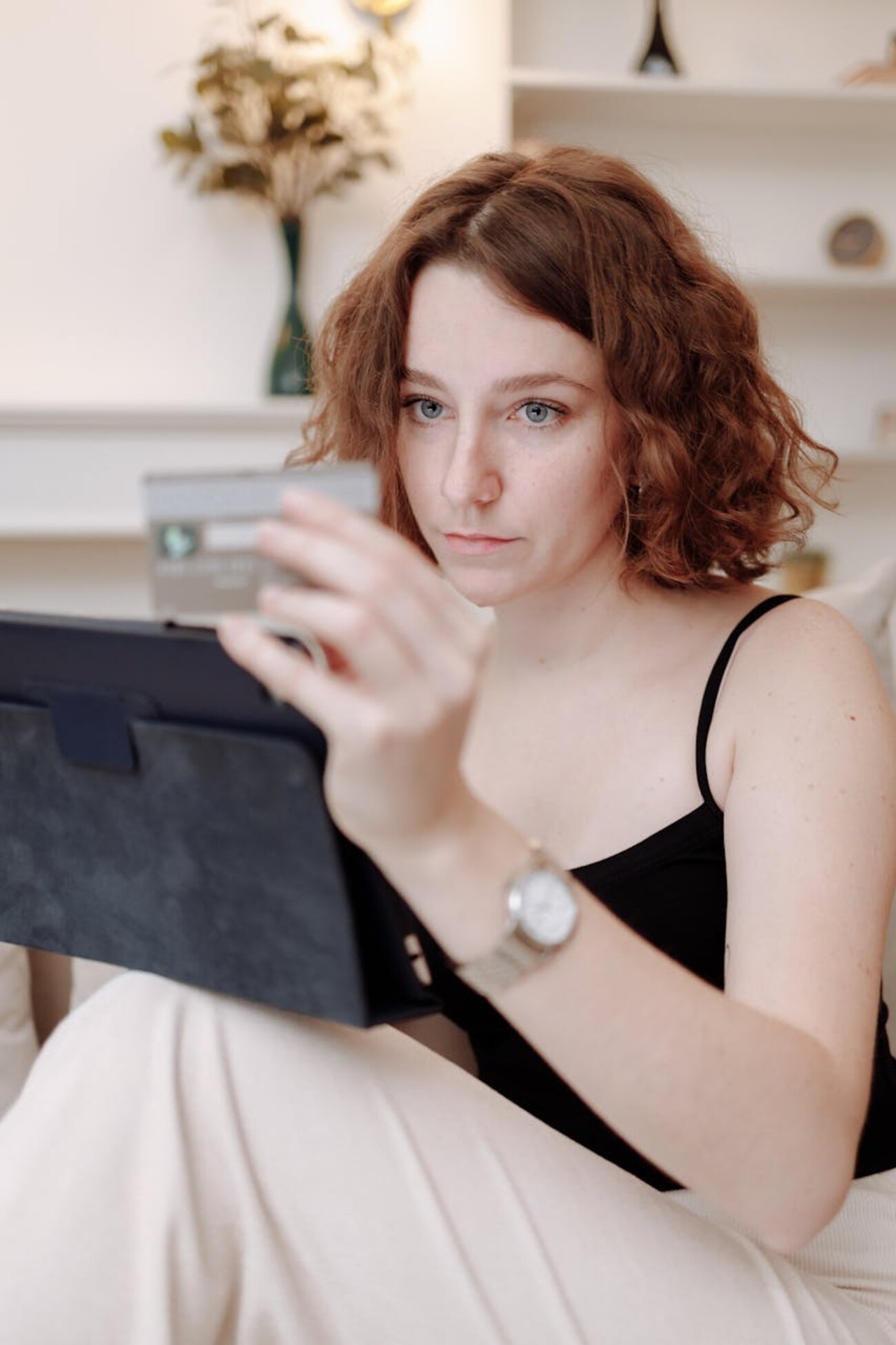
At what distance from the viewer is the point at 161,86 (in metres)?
2.64

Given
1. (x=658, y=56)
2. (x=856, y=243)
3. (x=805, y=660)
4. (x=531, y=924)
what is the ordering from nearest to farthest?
(x=531, y=924) < (x=805, y=660) < (x=658, y=56) < (x=856, y=243)

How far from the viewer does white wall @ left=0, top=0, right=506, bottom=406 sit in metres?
2.62

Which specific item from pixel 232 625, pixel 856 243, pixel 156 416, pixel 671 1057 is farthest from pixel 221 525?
pixel 856 243

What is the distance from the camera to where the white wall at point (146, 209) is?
103 inches

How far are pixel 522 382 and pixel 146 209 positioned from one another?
193cm

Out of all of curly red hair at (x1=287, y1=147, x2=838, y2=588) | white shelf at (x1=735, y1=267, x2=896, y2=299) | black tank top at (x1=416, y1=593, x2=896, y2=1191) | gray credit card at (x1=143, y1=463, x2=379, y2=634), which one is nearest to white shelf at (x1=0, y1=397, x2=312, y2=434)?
white shelf at (x1=735, y1=267, x2=896, y2=299)

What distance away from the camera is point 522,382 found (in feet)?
3.29

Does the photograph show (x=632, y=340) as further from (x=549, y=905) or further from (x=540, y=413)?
(x=549, y=905)

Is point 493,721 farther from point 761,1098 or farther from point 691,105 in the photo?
point 691,105

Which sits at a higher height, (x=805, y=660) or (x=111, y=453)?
(x=805, y=660)

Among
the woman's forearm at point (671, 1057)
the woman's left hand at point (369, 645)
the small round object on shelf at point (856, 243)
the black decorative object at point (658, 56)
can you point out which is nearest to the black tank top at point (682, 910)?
the woman's forearm at point (671, 1057)

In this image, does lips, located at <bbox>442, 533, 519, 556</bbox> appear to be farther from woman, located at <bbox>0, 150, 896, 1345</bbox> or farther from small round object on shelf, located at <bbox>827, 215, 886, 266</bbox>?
small round object on shelf, located at <bbox>827, 215, 886, 266</bbox>

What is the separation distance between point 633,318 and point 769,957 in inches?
20.1

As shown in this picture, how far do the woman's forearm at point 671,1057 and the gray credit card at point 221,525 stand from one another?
157mm
